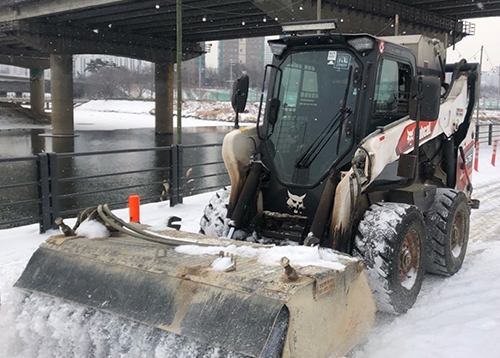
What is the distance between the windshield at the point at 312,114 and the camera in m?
4.88

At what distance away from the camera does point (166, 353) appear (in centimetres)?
323

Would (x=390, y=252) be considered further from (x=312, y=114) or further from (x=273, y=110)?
(x=273, y=110)

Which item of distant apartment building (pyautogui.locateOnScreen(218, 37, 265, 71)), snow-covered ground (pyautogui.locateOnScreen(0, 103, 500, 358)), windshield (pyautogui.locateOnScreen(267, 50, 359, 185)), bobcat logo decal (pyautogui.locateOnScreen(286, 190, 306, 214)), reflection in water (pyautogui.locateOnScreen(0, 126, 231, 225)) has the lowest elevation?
reflection in water (pyautogui.locateOnScreen(0, 126, 231, 225))

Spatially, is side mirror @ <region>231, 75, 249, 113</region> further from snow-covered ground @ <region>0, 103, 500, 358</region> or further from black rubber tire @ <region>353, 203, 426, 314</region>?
snow-covered ground @ <region>0, 103, 500, 358</region>

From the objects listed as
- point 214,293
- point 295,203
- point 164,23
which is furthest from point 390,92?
point 164,23

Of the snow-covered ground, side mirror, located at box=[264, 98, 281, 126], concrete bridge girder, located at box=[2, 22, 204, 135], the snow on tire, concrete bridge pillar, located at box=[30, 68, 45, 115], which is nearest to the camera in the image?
the snow-covered ground

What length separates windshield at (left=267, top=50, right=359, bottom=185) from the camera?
4875 millimetres

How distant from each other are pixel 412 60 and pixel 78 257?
12.5 feet

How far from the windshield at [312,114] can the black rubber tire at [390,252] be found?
701 millimetres

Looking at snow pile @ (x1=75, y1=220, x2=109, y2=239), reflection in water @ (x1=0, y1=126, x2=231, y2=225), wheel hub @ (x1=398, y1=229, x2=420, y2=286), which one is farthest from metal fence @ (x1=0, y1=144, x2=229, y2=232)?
wheel hub @ (x1=398, y1=229, x2=420, y2=286)

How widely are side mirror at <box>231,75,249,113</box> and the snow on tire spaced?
1.00 meters

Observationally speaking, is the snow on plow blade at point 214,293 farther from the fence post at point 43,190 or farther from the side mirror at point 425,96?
the fence post at point 43,190

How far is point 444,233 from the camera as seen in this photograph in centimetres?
563

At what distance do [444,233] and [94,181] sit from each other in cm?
1270
